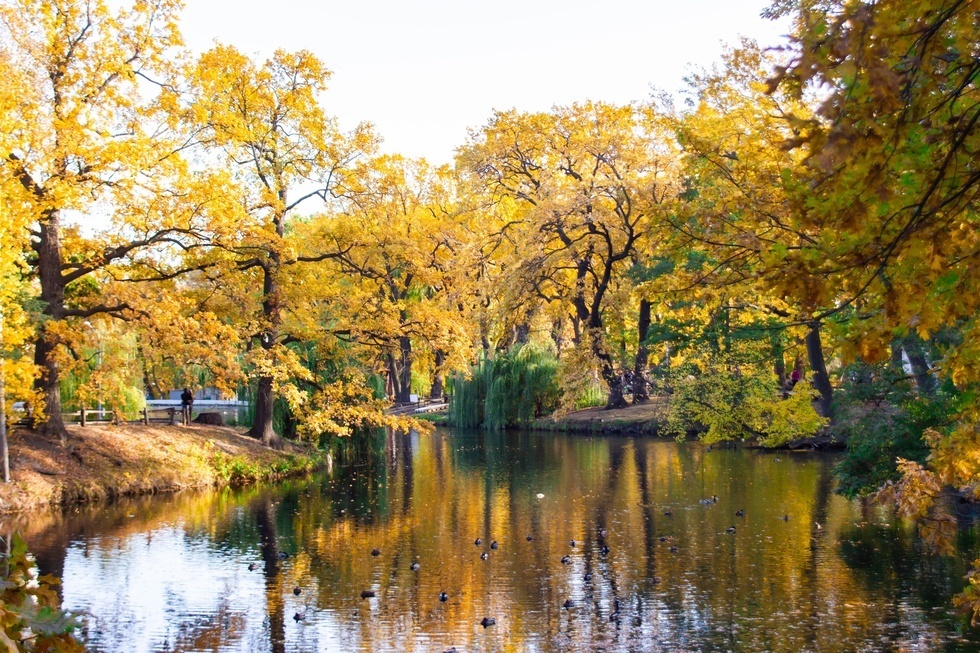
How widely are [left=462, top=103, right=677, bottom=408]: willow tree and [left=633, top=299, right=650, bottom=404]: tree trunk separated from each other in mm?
1598

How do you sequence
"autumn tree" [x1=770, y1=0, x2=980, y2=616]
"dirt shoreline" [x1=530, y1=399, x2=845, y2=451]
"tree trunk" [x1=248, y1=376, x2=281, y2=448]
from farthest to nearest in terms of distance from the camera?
"dirt shoreline" [x1=530, y1=399, x2=845, y2=451]
"tree trunk" [x1=248, y1=376, x2=281, y2=448]
"autumn tree" [x1=770, y1=0, x2=980, y2=616]

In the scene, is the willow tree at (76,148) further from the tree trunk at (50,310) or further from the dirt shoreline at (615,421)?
the dirt shoreline at (615,421)

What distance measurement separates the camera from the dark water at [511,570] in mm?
9070

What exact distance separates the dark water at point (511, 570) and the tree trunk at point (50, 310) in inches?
101

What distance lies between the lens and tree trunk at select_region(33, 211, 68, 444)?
18328mm

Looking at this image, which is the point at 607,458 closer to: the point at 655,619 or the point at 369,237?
the point at 369,237

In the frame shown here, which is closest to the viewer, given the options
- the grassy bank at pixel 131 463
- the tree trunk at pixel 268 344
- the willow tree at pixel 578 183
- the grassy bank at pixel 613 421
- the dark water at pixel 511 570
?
the dark water at pixel 511 570

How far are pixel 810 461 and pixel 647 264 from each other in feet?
34.2

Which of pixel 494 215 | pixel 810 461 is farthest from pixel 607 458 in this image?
pixel 494 215

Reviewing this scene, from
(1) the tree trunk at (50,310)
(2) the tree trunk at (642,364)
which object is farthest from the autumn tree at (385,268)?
(2) the tree trunk at (642,364)

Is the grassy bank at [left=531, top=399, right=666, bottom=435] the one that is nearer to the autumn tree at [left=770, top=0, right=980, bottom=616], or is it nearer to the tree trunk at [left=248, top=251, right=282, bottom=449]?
the tree trunk at [left=248, top=251, right=282, bottom=449]

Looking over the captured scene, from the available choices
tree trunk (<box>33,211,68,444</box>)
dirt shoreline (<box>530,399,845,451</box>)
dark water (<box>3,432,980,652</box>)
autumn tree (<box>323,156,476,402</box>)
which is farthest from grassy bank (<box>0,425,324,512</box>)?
dirt shoreline (<box>530,399,845,451</box>)

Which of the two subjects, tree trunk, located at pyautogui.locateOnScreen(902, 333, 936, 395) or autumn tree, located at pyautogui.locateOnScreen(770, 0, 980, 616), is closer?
autumn tree, located at pyautogui.locateOnScreen(770, 0, 980, 616)

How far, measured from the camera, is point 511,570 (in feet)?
39.3
